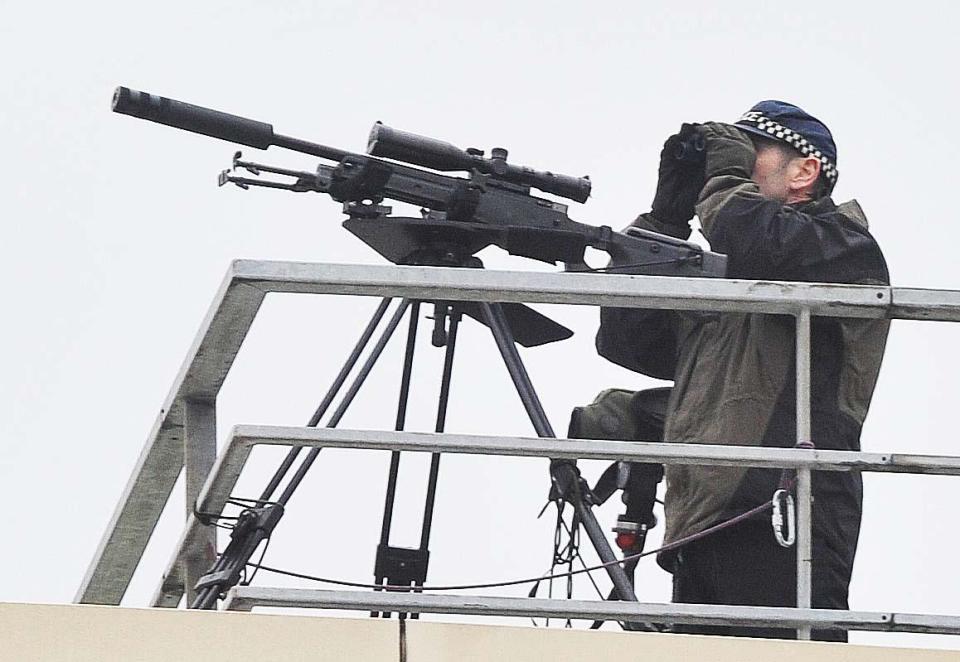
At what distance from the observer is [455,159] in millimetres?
4043

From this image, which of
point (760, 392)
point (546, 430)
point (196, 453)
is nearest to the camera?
point (196, 453)

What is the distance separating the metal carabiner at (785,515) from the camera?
10.4ft

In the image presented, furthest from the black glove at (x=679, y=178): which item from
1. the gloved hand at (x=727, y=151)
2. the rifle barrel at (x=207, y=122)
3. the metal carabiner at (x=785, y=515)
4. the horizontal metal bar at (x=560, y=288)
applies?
the metal carabiner at (x=785, y=515)

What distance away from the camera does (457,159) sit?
4.05 meters

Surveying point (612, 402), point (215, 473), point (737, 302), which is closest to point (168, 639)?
point (215, 473)

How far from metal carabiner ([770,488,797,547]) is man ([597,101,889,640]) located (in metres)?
0.58

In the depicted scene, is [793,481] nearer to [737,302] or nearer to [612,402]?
[737,302]

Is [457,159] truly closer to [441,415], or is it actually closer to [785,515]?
[441,415]

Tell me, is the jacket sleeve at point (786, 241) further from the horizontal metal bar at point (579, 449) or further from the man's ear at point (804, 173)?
the horizontal metal bar at point (579, 449)

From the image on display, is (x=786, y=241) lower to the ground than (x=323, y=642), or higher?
higher

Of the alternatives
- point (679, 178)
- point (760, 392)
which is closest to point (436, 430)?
point (760, 392)

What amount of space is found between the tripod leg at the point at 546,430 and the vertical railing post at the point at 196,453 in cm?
64

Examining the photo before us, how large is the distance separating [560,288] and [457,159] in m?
0.97

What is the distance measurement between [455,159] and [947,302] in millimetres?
1254
